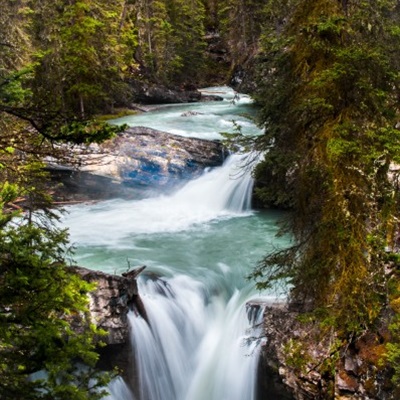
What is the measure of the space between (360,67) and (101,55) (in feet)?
70.5

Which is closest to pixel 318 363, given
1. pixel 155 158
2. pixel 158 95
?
pixel 155 158

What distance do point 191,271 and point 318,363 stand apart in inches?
227

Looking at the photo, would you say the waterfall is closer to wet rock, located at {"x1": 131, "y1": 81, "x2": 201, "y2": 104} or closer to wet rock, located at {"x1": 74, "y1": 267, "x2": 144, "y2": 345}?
wet rock, located at {"x1": 74, "y1": 267, "x2": 144, "y2": 345}

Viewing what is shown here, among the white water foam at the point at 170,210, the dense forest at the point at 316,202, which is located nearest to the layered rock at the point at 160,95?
the white water foam at the point at 170,210

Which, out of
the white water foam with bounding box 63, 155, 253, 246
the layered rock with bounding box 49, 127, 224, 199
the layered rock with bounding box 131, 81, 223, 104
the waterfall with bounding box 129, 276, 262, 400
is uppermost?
the layered rock with bounding box 131, 81, 223, 104

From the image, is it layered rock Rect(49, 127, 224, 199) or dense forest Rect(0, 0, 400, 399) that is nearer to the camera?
dense forest Rect(0, 0, 400, 399)

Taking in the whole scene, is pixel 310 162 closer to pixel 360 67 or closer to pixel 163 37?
pixel 360 67

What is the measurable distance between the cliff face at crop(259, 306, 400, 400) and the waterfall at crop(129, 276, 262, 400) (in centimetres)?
119

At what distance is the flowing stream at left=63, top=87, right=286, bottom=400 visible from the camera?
904 centimetres

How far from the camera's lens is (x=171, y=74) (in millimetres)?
40500

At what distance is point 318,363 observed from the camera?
623 centimetres

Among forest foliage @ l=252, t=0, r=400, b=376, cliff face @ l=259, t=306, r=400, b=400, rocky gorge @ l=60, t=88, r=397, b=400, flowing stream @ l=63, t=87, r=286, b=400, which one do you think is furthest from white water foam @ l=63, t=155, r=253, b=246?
forest foliage @ l=252, t=0, r=400, b=376

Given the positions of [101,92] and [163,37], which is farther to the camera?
[163,37]

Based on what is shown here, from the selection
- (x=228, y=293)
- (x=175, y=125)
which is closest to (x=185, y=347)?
(x=228, y=293)
